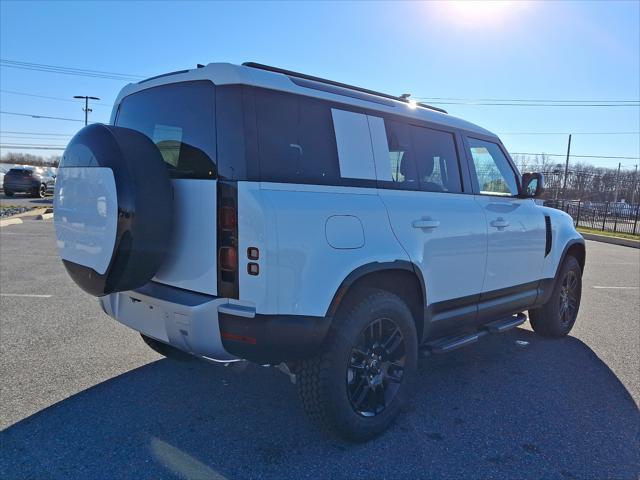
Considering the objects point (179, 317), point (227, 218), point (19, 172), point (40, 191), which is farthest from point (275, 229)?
point (40, 191)

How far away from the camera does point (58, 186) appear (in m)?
2.85

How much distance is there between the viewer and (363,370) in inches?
115

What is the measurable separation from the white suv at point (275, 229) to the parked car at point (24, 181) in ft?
89.9

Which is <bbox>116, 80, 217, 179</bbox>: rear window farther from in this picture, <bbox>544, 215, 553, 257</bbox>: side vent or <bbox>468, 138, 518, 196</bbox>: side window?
<bbox>544, 215, 553, 257</bbox>: side vent

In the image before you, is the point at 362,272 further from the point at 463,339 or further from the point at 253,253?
the point at 463,339

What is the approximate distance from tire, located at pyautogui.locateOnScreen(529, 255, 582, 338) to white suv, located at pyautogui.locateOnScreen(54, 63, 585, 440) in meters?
2.05

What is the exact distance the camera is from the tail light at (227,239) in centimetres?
239

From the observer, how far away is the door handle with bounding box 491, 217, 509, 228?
3.79 metres

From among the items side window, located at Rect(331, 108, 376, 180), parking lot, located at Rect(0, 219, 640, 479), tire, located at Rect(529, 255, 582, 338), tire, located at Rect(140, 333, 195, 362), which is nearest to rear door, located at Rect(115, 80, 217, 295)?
side window, located at Rect(331, 108, 376, 180)

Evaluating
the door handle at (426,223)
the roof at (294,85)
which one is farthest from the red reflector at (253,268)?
the door handle at (426,223)

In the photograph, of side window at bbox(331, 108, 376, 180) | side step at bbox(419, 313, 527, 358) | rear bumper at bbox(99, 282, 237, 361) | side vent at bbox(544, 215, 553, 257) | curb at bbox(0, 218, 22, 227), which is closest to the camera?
rear bumper at bbox(99, 282, 237, 361)

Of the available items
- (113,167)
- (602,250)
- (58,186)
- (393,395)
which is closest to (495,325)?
(393,395)

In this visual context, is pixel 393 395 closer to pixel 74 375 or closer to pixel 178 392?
pixel 178 392

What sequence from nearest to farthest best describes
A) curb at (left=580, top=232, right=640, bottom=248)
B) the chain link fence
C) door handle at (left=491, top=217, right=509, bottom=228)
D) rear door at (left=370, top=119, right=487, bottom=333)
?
rear door at (left=370, top=119, right=487, bottom=333), door handle at (left=491, top=217, right=509, bottom=228), curb at (left=580, top=232, right=640, bottom=248), the chain link fence
